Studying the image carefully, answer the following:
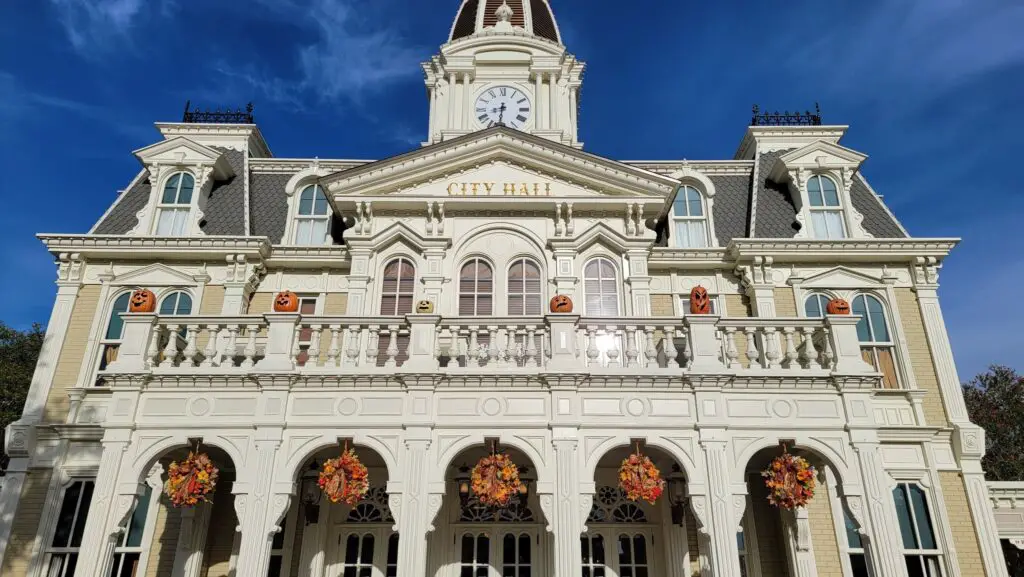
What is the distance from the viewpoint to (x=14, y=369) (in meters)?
30.7

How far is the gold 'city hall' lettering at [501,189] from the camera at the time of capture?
649 inches

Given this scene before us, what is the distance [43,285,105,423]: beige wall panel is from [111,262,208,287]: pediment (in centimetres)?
75

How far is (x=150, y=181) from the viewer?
18.5 m

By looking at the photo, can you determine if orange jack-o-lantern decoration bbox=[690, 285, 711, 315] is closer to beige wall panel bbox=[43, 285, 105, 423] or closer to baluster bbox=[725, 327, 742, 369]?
baluster bbox=[725, 327, 742, 369]

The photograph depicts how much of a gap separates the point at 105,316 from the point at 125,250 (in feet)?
5.71

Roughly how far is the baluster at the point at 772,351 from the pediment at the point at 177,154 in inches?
600

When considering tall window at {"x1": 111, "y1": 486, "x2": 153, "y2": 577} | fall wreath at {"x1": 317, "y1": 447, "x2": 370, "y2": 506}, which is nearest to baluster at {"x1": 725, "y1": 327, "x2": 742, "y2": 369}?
fall wreath at {"x1": 317, "y1": 447, "x2": 370, "y2": 506}

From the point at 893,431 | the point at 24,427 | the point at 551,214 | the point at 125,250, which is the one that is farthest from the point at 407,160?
the point at 893,431

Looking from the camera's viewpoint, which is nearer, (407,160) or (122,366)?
(122,366)

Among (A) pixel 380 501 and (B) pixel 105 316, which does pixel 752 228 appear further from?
(B) pixel 105 316

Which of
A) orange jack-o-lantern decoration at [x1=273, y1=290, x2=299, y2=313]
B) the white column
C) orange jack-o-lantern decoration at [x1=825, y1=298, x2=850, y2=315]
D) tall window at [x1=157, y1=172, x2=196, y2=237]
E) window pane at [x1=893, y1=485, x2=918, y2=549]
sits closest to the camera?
the white column

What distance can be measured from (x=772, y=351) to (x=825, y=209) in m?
8.21

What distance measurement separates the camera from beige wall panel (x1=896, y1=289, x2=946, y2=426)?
50.9 feet

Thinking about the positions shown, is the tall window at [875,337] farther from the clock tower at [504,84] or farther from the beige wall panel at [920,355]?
the clock tower at [504,84]
